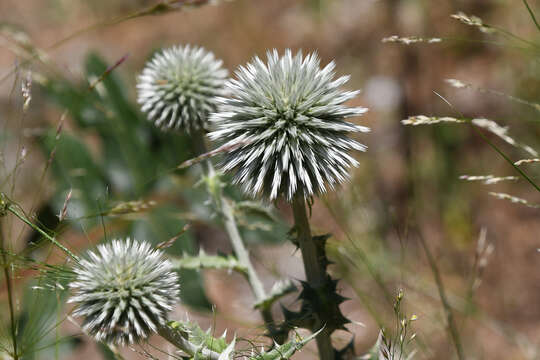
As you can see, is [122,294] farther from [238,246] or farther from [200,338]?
[238,246]

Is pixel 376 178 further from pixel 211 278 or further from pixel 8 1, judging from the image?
pixel 8 1

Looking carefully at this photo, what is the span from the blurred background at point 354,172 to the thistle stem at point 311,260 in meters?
0.47

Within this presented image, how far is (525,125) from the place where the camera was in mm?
4246

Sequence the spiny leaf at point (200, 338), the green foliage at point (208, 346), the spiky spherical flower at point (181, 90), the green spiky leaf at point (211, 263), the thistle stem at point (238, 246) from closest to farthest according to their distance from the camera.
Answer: the green foliage at point (208, 346) → the spiny leaf at point (200, 338) → the green spiky leaf at point (211, 263) → the thistle stem at point (238, 246) → the spiky spherical flower at point (181, 90)

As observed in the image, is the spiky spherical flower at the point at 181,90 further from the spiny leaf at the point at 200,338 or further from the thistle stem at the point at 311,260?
the spiny leaf at the point at 200,338

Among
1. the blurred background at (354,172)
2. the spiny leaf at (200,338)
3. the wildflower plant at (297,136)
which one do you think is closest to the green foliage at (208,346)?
the spiny leaf at (200,338)

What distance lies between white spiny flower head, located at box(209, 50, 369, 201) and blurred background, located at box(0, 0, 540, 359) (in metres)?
0.55

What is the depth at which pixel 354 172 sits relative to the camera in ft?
14.7

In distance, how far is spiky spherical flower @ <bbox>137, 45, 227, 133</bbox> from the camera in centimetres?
223

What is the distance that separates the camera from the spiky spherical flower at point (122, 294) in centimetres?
152

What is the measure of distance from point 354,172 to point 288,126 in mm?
2919

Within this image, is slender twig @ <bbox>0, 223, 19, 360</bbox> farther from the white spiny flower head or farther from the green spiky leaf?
the white spiny flower head

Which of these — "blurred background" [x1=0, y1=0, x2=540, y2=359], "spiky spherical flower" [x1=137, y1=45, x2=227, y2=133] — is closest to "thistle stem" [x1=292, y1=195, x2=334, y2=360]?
"blurred background" [x1=0, y1=0, x2=540, y2=359]

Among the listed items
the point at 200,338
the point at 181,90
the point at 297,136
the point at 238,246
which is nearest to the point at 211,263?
the point at 238,246
